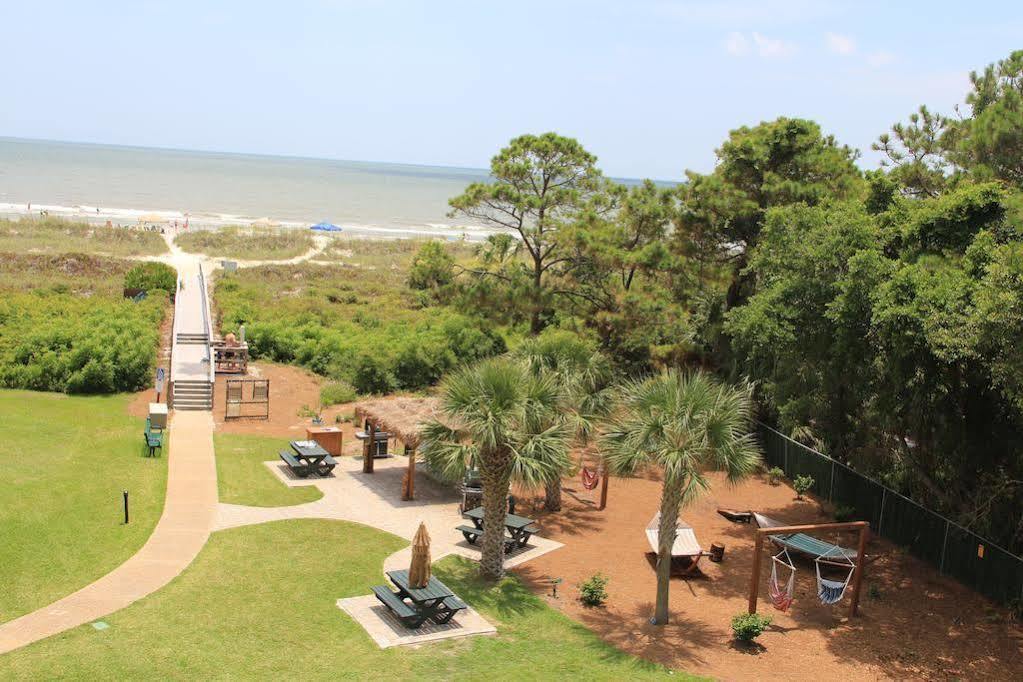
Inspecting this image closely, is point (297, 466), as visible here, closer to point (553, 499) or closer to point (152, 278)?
point (553, 499)

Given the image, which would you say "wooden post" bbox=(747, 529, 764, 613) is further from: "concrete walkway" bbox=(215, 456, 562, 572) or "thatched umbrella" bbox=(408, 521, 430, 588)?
"thatched umbrella" bbox=(408, 521, 430, 588)

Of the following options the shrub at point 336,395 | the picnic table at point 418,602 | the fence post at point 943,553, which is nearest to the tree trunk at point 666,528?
the picnic table at point 418,602

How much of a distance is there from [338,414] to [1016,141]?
2003 centimetres

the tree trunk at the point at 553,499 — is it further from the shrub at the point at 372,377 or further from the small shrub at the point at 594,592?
the shrub at the point at 372,377

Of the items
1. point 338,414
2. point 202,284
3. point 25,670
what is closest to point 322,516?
point 25,670

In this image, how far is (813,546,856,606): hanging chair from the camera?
1477 cm

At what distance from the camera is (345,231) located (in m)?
101

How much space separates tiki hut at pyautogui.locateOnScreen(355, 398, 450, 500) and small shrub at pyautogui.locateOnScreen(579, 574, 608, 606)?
592 centimetres

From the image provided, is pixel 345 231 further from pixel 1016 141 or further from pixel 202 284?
pixel 1016 141

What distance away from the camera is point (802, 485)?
882 inches

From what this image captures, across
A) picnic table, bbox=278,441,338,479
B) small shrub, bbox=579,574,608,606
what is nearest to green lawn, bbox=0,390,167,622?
picnic table, bbox=278,441,338,479

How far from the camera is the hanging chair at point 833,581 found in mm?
14766

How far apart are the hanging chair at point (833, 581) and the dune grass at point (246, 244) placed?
181ft

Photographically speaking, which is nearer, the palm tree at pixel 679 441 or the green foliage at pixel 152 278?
the palm tree at pixel 679 441
